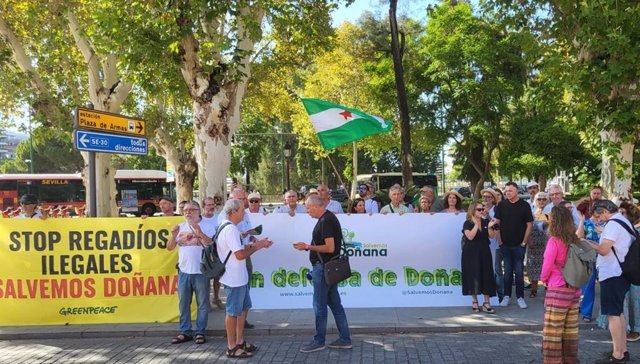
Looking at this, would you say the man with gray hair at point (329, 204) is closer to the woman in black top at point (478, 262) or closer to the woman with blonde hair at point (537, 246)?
the woman in black top at point (478, 262)

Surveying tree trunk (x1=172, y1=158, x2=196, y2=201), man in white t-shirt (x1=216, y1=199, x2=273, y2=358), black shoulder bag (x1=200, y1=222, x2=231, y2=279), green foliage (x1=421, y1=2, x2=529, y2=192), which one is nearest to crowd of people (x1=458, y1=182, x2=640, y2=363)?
man in white t-shirt (x1=216, y1=199, x2=273, y2=358)

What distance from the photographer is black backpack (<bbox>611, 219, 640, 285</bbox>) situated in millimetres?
5414

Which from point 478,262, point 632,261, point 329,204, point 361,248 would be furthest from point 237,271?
point 632,261

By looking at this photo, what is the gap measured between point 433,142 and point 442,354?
19175 millimetres

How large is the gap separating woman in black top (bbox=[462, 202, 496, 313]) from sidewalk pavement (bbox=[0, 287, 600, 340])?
0.34 m

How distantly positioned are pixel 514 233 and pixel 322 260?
3.49 meters

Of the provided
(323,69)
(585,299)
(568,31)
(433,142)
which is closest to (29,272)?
(585,299)

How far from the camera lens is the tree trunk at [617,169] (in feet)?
34.1

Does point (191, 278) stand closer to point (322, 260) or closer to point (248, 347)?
point (248, 347)

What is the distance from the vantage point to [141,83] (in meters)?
10.4

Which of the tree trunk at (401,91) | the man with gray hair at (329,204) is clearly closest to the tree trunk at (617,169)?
the man with gray hair at (329,204)

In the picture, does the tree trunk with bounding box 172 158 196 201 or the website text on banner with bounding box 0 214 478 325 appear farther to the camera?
the tree trunk with bounding box 172 158 196 201

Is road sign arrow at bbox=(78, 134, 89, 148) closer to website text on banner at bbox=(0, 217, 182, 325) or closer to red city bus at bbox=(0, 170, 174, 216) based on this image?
website text on banner at bbox=(0, 217, 182, 325)

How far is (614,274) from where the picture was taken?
18.0 ft
